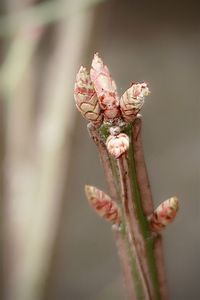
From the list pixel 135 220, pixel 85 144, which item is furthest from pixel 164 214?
pixel 85 144

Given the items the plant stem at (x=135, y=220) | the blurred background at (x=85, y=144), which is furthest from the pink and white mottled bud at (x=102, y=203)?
the blurred background at (x=85, y=144)

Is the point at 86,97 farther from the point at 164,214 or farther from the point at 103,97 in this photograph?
the point at 164,214

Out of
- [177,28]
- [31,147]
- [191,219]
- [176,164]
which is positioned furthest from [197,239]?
[31,147]

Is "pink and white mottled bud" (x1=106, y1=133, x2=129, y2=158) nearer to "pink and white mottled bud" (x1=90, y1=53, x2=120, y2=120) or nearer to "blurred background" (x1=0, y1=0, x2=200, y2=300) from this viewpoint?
"pink and white mottled bud" (x1=90, y1=53, x2=120, y2=120)

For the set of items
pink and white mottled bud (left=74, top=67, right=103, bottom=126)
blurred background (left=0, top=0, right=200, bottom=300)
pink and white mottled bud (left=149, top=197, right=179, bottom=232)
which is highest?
blurred background (left=0, top=0, right=200, bottom=300)

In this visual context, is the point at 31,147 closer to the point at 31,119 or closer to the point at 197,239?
the point at 31,119

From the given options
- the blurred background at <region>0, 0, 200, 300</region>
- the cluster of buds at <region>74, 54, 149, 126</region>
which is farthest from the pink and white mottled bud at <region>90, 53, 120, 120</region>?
the blurred background at <region>0, 0, 200, 300</region>
